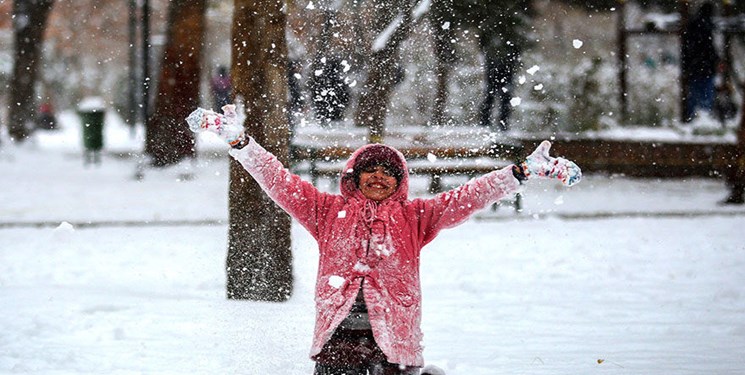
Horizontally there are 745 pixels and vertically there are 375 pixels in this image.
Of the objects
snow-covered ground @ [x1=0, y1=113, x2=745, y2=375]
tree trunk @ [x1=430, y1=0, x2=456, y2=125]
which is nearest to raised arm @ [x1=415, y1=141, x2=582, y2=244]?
snow-covered ground @ [x1=0, y1=113, x2=745, y2=375]

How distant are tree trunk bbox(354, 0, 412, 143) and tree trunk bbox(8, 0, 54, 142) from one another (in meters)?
13.6

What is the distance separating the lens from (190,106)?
16.8m

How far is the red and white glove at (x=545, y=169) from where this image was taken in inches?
160

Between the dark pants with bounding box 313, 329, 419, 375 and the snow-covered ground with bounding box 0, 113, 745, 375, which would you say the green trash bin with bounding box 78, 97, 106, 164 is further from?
the dark pants with bounding box 313, 329, 419, 375

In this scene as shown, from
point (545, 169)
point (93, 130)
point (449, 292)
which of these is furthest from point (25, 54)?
point (545, 169)

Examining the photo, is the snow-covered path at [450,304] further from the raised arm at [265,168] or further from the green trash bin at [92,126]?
the green trash bin at [92,126]

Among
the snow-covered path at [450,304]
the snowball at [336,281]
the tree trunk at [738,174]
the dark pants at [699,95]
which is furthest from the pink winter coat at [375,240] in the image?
the dark pants at [699,95]

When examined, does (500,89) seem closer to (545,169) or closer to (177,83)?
(177,83)

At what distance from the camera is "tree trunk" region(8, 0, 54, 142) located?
24109mm

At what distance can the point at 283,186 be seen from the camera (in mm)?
4227

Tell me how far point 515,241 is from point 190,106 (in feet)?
27.3

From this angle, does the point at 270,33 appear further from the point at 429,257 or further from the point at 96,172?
the point at 96,172

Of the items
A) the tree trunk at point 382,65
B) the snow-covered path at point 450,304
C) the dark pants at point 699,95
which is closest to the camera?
the snow-covered path at point 450,304

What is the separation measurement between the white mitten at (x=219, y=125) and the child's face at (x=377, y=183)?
0.56 metres
